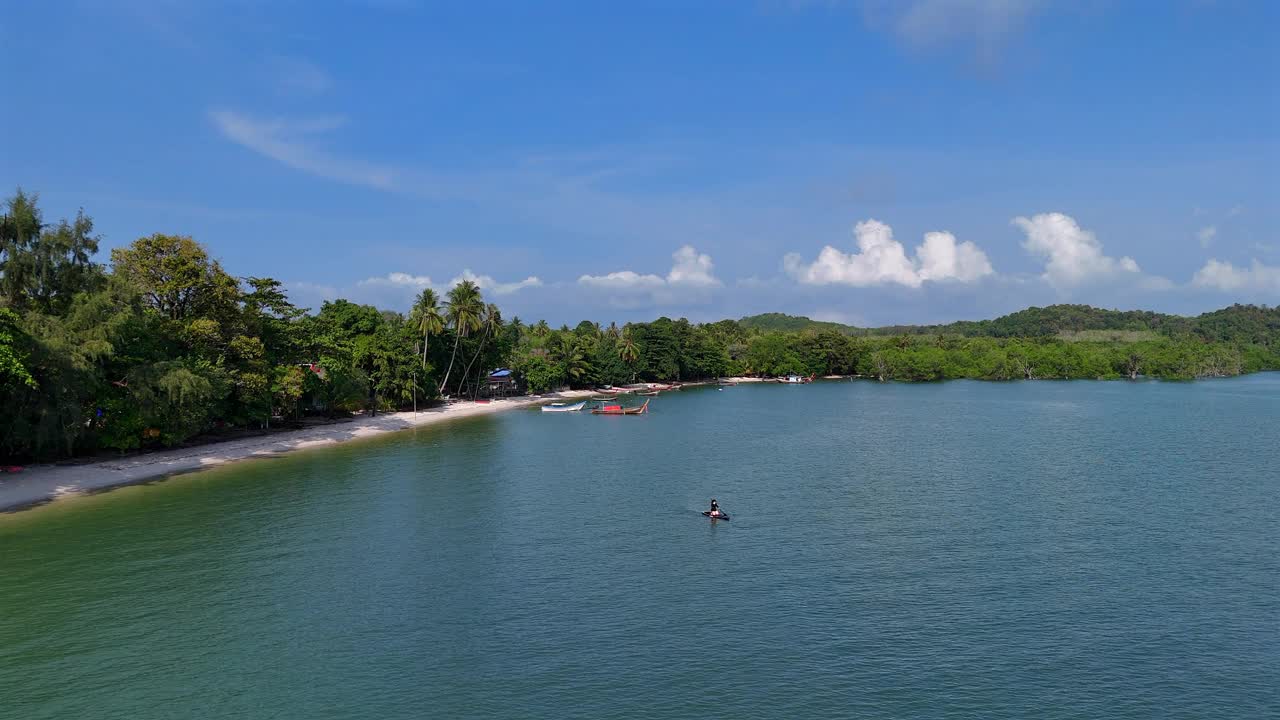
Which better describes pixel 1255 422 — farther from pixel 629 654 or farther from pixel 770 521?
pixel 629 654

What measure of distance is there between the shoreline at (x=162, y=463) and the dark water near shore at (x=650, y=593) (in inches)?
106

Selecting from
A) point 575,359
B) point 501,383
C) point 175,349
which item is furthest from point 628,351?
point 175,349

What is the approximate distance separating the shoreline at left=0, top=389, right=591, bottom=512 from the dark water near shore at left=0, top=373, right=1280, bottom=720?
269 cm

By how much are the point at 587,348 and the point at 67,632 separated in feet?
369

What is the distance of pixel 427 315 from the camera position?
9306 cm

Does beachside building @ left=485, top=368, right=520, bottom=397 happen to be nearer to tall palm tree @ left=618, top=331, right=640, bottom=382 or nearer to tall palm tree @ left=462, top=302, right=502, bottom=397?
tall palm tree @ left=462, top=302, right=502, bottom=397

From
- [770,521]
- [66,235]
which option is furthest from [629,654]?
[66,235]

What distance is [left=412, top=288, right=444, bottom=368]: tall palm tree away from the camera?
92.9 meters

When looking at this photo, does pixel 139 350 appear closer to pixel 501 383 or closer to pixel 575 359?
pixel 501 383

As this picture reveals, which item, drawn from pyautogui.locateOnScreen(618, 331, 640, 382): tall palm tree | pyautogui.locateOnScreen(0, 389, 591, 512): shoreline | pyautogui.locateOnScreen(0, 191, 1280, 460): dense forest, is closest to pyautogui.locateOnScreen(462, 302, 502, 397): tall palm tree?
pyautogui.locateOnScreen(0, 191, 1280, 460): dense forest

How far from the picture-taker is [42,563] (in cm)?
3122

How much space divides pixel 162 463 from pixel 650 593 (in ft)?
138

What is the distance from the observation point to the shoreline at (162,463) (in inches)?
1721

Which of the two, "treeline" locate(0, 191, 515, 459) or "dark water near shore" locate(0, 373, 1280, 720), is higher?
"treeline" locate(0, 191, 515, 459)
